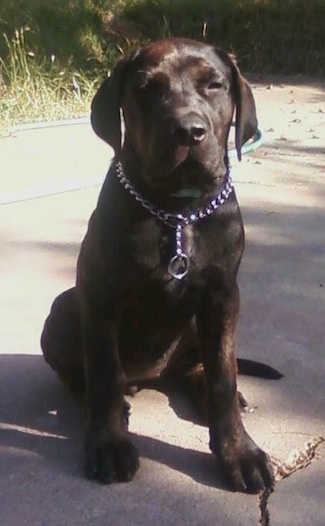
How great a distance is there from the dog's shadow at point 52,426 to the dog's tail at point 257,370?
0.98ft

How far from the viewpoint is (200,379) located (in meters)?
3.92

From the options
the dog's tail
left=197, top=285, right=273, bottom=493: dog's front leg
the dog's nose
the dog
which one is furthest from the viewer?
the dog's tail

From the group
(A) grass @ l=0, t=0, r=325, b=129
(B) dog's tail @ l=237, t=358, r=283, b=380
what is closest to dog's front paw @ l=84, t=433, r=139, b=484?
(B) dog's tail @ l=237, t=358, r=283, b=380

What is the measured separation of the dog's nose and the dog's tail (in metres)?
1.25

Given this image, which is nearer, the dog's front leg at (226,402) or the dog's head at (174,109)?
the dog's head at (174,109)

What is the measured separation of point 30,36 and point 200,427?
948cm

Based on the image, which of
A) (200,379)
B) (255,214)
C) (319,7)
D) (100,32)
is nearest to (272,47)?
(319,7)

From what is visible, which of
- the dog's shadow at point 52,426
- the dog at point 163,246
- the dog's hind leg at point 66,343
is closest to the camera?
the dog at point 163,246

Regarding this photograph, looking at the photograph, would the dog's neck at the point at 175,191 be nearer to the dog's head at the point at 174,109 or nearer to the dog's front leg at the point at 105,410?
the dog's head at the point at 174,109

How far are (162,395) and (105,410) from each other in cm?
58

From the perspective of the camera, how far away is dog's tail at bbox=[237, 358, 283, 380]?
4066 mm

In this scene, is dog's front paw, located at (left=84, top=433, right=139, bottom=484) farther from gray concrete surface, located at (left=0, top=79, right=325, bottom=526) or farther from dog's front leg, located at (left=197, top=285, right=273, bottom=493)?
dog's front leg, located at (left=197, top=285, right=273, bottom=493)

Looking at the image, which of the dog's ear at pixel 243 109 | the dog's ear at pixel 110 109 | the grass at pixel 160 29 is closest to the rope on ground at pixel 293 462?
the dog's ear at pixel 243 109

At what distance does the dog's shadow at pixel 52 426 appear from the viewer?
3496mm
